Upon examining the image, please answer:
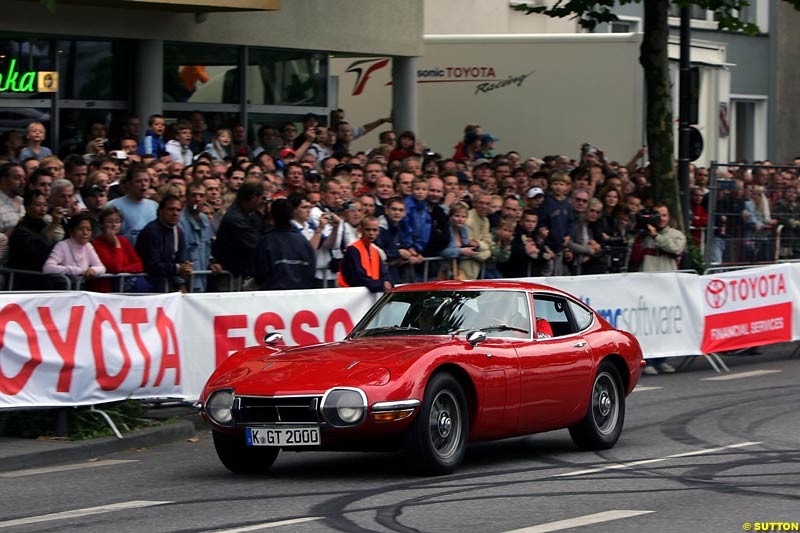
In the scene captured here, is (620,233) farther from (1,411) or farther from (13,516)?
(13,516)

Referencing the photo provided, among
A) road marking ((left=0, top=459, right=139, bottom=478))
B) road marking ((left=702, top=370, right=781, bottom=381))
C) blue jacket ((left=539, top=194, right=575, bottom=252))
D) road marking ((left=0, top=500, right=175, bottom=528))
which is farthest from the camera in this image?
blue jacket ((left=539, top=194, right=575, bottom=252))

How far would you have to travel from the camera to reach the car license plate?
10859 millimetres

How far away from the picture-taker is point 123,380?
536 inches

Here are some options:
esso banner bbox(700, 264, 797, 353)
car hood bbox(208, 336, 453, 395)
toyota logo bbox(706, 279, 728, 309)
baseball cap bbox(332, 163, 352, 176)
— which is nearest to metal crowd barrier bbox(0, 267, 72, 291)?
car hood bbox(208, 336, 453, 395)

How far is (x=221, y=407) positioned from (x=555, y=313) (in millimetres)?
3038

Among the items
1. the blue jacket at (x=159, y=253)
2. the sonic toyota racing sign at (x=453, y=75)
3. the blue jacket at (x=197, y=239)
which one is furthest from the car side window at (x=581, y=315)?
the sonic toyota racing sign at (x=453, y=75)

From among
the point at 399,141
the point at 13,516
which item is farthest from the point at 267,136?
the point at 13,516

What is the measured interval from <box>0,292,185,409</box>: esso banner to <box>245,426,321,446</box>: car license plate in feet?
8.92

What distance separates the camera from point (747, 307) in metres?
20.9

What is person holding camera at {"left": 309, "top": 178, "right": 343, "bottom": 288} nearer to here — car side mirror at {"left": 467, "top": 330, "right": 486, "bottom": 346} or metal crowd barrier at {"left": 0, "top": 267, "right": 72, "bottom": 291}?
metal crowd barrier at {"left": 0, "top": 267, "right": 72, "bottom": 291}

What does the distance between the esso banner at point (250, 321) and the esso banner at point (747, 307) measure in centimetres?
615

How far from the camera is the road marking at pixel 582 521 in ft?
29.7

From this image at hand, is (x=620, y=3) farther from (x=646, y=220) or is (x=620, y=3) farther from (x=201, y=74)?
(x=201, y=74)

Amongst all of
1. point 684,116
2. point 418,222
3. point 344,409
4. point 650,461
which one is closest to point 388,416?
point 344,409
